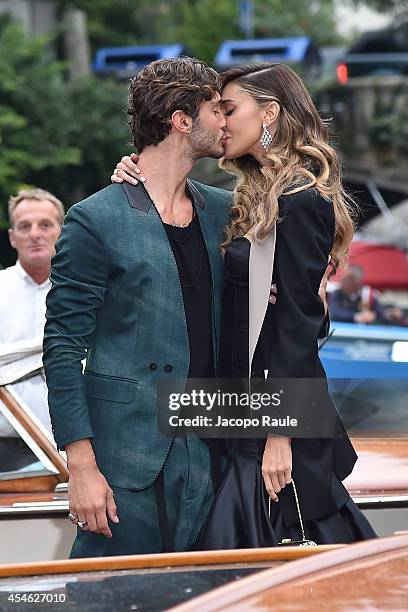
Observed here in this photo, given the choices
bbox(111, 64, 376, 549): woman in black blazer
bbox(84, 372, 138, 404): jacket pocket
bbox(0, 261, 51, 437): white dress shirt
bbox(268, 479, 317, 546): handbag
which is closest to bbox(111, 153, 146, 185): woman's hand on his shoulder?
bbox(111, 64, 376, 549): woman in black blazer

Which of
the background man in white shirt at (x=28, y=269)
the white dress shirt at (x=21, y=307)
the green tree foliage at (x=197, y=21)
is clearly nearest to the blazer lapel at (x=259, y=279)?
the background man in white shirt at (x=28, y=269)

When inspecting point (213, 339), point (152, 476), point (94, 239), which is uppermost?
point (94, 239)

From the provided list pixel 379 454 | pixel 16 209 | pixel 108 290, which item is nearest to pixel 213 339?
pixel 108 290

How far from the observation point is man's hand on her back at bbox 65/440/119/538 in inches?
106

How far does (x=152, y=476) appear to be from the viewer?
9.11 ft

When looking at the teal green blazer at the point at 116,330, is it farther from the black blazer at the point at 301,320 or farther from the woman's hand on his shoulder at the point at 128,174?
the black blazer at the point at 301,320

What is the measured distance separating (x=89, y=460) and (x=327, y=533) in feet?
2.06

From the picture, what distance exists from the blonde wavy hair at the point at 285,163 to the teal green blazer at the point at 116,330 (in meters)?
0.25

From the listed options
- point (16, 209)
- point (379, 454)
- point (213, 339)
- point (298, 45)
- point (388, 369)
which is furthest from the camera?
point (298, 45)

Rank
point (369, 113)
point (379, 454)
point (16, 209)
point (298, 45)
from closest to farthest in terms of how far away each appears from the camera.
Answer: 1. point (379, 454)
2. point (16, 209)
3. point (298, 45)
4. point (369, 113)

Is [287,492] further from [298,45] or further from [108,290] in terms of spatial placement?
[298,45]

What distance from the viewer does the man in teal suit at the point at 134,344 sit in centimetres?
273

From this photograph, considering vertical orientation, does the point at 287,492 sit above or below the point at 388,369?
below

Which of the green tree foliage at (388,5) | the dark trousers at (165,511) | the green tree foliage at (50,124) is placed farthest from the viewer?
the green tree foliage at (388,5)
